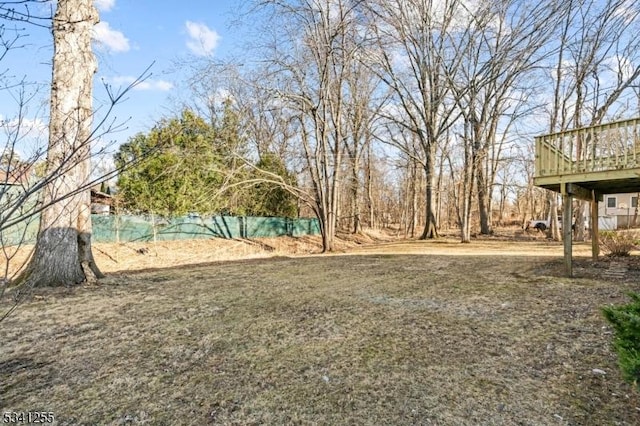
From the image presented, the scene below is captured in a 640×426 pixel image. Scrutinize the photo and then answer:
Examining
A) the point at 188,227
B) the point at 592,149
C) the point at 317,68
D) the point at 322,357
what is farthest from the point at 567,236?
the point at 188,227

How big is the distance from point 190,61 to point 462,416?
10430 mm

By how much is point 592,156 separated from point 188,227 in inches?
514

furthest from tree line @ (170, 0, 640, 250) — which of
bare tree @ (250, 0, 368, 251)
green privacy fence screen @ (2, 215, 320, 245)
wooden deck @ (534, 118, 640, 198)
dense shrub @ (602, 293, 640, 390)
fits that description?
dense shrub @ (602, 293, 640, 390)

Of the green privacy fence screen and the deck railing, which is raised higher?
the deck railing

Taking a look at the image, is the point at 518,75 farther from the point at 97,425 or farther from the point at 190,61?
the point at 97,425

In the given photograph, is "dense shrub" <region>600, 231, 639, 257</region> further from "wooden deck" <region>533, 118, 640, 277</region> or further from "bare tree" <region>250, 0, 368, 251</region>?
"bare tree" <region>250, 0, 368, 251</region>

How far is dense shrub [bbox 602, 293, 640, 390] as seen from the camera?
1747 mm

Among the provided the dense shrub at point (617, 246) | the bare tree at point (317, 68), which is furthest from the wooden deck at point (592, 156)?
the bare tree at point (317, 68)

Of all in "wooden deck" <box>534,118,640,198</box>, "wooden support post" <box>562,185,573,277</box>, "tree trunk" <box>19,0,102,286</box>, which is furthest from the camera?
"wooden support post" <box>562,185,573,277</box>

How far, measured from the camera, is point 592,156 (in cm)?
595

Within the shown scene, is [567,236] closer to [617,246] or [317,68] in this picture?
[617,246]

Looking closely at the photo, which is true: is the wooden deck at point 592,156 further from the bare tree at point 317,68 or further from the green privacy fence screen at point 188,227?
the green privacy fence screen at point 188,227

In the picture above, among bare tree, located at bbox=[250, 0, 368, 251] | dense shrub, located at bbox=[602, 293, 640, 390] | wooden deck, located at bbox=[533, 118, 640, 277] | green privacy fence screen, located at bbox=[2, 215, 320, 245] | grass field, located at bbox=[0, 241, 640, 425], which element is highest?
bare tree, located at bbox=[250, 0, 368, 251]

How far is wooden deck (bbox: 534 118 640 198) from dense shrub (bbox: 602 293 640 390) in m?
4.68
